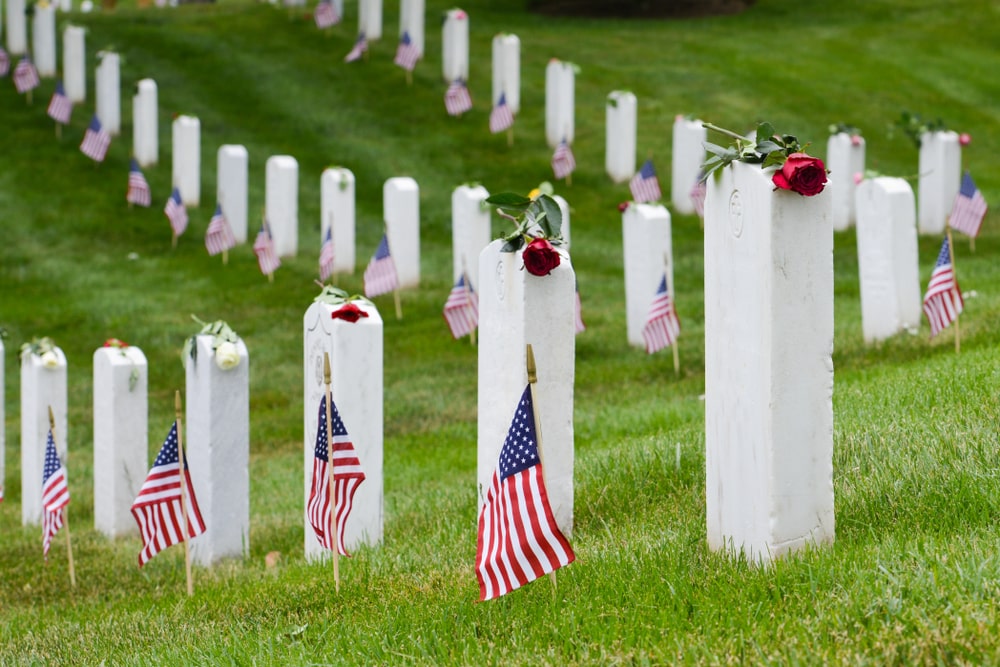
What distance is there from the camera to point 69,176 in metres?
21.0

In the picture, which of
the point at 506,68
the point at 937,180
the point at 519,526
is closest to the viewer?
the point at 519,526

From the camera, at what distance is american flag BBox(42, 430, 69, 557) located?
24.6ft

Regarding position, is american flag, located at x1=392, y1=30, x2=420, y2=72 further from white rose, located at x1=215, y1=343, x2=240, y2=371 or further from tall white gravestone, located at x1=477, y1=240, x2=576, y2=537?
tall white gravestone, located at x1=477, y1=240, x2=576, y2=537

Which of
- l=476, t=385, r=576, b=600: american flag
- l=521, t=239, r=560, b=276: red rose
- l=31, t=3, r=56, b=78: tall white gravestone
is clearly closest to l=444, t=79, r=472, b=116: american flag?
l=31, t=3, r=56, b=78: tall white gravestone

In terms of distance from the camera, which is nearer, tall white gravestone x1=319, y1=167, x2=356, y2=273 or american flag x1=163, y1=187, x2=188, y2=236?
tall white gravestone x1=319, y1=167, x2=356, y2=273

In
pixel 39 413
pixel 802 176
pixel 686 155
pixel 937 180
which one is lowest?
pixel 39 413

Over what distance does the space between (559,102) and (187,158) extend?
6152 millimetres

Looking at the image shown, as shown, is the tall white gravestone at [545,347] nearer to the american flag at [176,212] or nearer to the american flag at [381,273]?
the american flag at [381,273]

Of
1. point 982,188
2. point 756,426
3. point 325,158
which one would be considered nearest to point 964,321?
point 756,426

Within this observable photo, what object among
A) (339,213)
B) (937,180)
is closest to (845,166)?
(937,180)

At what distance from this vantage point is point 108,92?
22.2 m

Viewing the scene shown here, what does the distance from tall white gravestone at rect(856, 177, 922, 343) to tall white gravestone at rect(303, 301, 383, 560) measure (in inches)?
219

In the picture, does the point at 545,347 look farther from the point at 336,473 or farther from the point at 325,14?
the point at 325,14

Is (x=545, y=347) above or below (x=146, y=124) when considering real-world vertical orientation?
below
